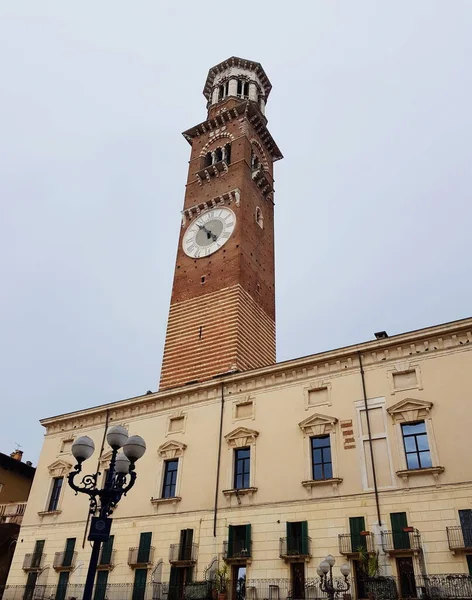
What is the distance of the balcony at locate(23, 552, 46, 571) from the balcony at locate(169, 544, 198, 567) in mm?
7870

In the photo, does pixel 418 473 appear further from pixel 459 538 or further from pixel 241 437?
pixel 241 437

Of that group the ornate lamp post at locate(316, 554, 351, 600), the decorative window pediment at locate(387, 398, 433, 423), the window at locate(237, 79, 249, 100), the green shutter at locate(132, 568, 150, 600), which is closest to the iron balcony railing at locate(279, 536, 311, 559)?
the ornate lamp post at locate(316, 554, 351, 600)

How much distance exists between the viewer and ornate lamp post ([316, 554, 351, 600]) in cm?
1678

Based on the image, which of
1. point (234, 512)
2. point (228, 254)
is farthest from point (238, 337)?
point (234, 512)

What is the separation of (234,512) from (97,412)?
34.8ft

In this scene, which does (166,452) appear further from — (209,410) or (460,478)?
(460,478)

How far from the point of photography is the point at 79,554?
1002 inches

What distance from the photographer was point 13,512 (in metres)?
30.6

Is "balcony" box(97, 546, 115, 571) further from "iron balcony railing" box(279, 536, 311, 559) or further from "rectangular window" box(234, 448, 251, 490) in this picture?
"iron balcony railing" box(279, 536, 311, 559)

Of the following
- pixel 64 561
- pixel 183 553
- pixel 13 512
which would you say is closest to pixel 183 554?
pixel 183 553

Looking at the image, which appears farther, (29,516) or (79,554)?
(29,516)

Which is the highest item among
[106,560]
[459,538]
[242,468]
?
[242,468]

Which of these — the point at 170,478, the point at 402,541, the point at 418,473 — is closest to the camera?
the point at 402,541

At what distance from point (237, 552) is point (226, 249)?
72.4 ft
